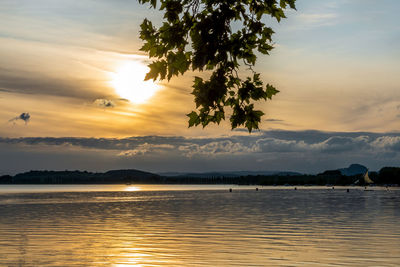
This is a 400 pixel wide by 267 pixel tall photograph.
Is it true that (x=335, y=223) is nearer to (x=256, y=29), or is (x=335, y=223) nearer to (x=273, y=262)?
(x=273, y=262)

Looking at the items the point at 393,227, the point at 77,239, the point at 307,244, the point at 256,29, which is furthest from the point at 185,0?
the point at 393,227

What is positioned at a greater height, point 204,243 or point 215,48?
point 215,48

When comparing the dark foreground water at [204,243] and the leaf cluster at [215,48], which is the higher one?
the leaf cluster at [215,48]

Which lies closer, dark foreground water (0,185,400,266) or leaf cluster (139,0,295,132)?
leaf cluster (139,0,295,132)

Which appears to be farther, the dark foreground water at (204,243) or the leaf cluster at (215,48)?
the dark foreground water at (204,243)

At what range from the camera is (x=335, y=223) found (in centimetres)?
5869

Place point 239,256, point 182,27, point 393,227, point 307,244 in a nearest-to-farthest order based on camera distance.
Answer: point 182,27
point 239,256
point 307,244
point 393,227

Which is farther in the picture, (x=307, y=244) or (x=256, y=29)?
(x=307, y=244)

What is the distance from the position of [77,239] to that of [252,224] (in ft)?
67.6

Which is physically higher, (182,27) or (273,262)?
(182,27)

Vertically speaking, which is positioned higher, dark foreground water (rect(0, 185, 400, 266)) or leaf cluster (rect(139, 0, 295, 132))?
leaf cluster (rect(139, 0, 295, 132))

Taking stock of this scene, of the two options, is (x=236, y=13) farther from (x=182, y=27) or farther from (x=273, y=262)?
(x=273, y=262)

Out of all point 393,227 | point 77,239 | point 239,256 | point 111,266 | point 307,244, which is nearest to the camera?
point 111,266

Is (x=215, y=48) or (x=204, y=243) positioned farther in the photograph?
(x=204, y=243)
